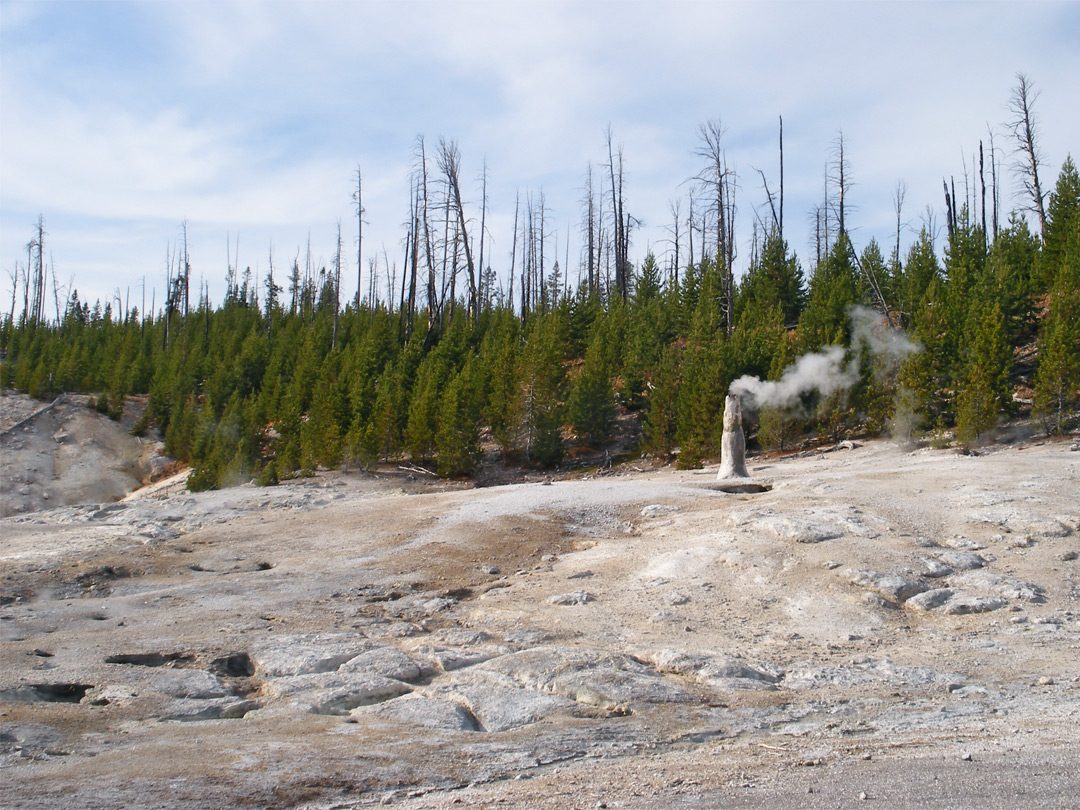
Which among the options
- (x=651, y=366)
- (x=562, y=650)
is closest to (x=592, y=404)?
(x=651, y=366)

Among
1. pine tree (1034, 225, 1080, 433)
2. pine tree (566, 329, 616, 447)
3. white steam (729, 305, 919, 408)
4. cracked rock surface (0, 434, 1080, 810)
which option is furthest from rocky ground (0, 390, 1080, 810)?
pine tree (566, 329, 616, 447)

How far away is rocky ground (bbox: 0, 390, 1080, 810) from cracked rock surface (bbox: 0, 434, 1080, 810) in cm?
4

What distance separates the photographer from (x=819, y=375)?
2795cm

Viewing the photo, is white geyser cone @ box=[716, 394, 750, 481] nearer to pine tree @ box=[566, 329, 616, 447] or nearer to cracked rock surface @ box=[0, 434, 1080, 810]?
cracked rock surface @ box=[0, 434, 1080, 810]

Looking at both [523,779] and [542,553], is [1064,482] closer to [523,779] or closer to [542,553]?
[542,553]

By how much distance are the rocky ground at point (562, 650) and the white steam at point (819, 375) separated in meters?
10.0

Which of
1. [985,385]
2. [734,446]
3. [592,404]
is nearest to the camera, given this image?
[734,446]

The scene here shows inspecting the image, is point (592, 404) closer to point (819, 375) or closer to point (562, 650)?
point (819, 375)

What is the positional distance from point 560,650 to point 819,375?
2187 centimetres

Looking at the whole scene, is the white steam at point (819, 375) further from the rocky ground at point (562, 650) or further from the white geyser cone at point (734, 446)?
the rocky ground at point (562, 650)

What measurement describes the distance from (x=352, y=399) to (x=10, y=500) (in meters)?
14.8

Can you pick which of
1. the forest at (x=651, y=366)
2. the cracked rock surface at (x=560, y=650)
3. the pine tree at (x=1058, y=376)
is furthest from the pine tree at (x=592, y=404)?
the pine tree at (x=1058, y=376)

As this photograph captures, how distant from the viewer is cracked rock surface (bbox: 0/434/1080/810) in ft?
18.1

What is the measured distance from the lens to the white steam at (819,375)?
90.2ft
